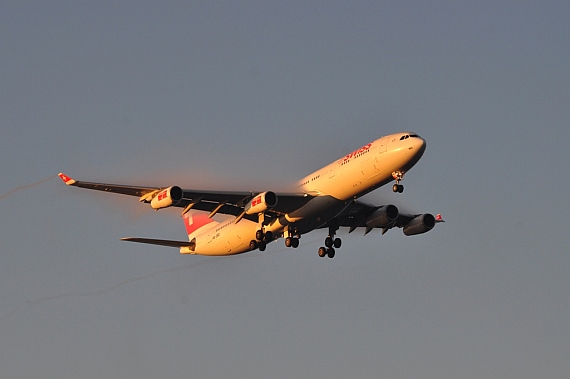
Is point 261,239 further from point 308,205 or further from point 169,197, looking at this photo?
point 169,197

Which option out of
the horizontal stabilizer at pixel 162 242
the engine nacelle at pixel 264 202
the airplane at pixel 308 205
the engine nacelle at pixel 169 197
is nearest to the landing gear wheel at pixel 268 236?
the airplane at pixel 308 205

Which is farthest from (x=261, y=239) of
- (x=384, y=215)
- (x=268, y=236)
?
(x=384, y=215)

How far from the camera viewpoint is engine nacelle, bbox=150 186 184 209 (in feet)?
219

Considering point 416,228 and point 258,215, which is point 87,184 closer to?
point 258,215

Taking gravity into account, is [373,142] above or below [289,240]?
above

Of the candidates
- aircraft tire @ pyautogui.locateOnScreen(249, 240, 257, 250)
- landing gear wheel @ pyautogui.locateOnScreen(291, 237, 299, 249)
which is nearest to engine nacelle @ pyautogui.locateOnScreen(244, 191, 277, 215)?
landing gear wheel @ pyautogui.locateOnScreen(291, 237, 299, 249)

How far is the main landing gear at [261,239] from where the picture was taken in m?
72.9

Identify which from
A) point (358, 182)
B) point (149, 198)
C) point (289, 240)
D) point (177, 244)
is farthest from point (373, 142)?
point (177, 244)

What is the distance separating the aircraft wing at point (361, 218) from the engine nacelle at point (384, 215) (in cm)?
28

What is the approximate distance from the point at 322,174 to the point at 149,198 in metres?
11.1

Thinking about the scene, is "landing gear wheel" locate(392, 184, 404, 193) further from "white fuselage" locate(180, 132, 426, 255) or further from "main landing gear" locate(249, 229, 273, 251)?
"main landing gear" locate(249, 229, 273, 251)

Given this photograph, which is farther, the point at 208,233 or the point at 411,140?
the point at 208,233

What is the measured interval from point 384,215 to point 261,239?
9.22 metres

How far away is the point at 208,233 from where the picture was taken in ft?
258
